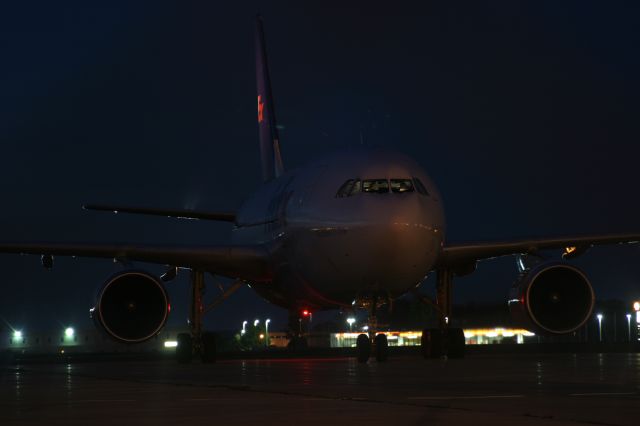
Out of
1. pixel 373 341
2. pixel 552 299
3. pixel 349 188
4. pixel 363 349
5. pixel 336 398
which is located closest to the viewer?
pixel 336 398

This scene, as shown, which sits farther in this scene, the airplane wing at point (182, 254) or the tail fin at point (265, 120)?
the tail fin at point (265, 120)

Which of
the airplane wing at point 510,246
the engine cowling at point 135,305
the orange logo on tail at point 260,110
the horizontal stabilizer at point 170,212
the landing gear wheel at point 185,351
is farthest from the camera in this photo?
the orange logo on tail at point 260,110

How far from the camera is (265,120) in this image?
39312 mm

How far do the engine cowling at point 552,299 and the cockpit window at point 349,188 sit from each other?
15.8ft

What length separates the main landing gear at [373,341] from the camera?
23.5 meters

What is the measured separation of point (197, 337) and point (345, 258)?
20.9 feet

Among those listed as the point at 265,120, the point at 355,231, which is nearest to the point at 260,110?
the point at 265,120

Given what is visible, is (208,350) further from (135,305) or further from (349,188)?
(349,188)

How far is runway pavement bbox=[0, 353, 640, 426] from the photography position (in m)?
10.0

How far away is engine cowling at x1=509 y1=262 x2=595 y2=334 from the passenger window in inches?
177

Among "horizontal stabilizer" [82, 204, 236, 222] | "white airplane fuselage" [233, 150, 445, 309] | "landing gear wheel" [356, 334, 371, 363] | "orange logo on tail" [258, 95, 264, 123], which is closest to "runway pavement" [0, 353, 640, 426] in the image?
"white airplane fuselage" [233, 150, 445, 309]

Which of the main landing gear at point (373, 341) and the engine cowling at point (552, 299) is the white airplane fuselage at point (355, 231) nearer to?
the main landing gear at point (373, 341)

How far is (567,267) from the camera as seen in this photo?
25.4m

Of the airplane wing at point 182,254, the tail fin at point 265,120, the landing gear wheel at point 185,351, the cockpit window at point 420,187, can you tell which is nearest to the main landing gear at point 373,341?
the cockpit window at point 420,187
